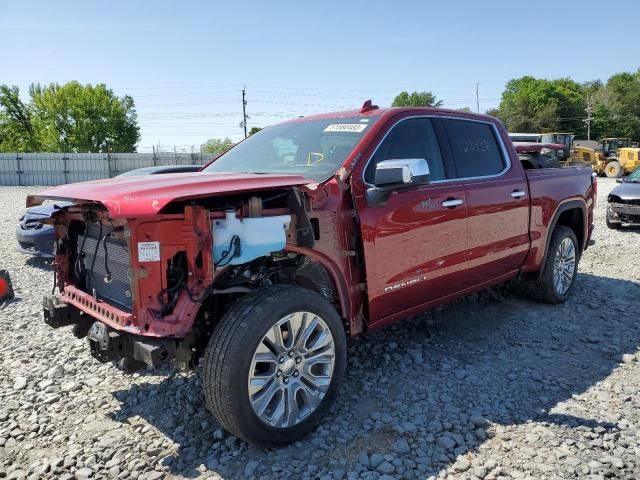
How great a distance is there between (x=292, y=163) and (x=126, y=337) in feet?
5.53

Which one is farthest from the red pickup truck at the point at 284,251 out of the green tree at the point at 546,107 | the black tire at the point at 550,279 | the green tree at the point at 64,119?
the green tree at the point at 546,107

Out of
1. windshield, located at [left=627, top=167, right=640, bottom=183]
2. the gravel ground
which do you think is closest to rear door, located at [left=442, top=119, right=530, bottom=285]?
the gravel ground

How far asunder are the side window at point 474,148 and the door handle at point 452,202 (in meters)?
0.27

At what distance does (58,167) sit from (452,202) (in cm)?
3594

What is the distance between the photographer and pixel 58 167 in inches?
1363

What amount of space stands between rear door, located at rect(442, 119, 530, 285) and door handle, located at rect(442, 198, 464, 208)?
140 mm

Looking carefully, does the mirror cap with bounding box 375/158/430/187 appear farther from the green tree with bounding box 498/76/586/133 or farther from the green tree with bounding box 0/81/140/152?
the green tree with bounding box 498/76/586/133

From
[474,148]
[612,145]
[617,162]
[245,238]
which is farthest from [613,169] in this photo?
[245,238]

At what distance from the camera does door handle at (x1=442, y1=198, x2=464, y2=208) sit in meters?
3.90

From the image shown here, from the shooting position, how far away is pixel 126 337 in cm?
286

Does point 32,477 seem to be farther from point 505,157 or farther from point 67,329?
point 505,157

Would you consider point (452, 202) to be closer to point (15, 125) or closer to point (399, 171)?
point (399, 171)

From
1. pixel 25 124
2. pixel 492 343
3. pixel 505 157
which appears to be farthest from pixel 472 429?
pixel 25 124

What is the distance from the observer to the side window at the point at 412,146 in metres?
3.65
